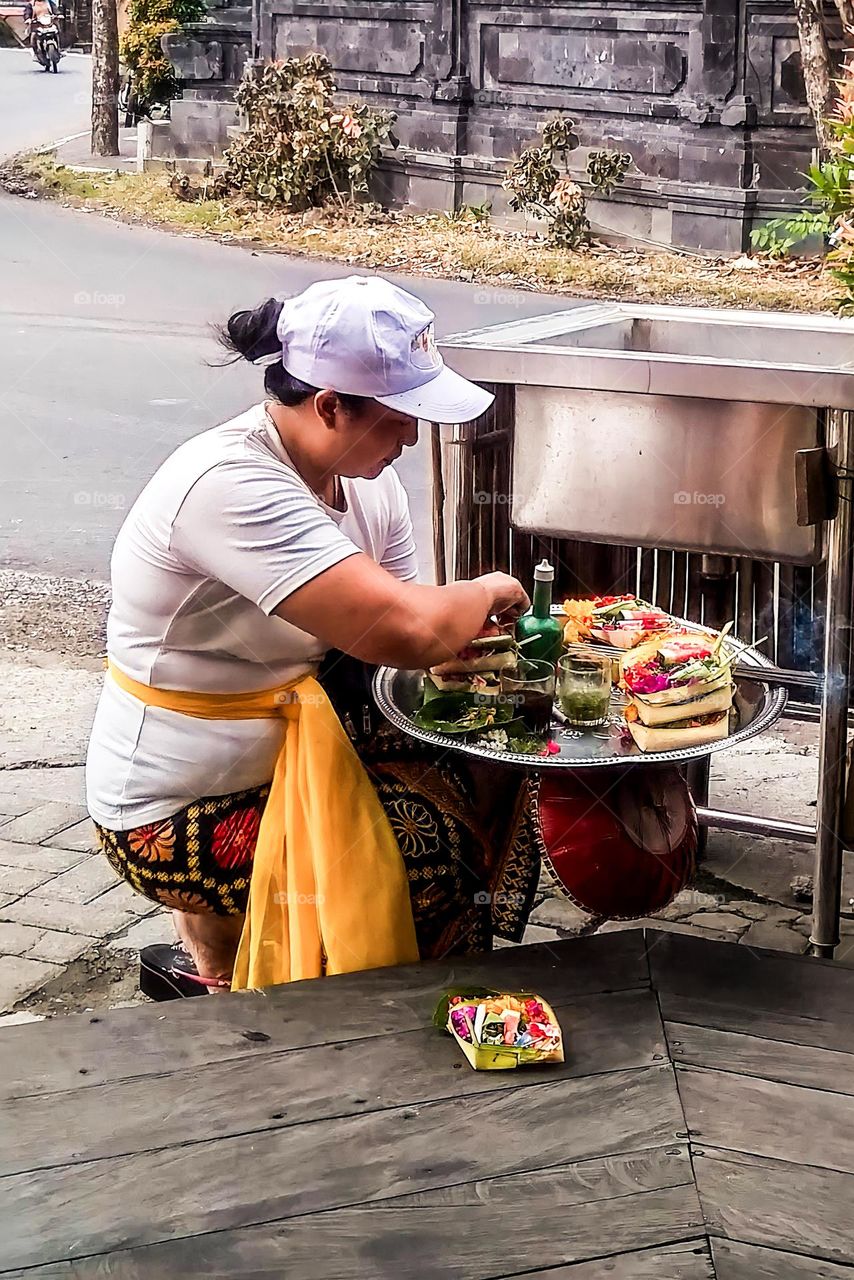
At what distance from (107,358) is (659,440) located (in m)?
6.88

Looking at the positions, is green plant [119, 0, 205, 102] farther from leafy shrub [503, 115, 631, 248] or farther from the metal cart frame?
the metal cart frame

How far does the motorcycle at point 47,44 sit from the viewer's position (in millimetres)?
27422

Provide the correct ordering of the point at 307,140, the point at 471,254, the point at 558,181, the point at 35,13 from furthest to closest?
the point at 35,13, the point at 307,140, the point at 558,181, the point at 471,254

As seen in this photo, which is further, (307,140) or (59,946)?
(307,140)

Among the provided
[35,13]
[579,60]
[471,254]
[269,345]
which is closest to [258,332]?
[269,345]

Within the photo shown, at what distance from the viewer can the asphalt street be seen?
6.75 meters

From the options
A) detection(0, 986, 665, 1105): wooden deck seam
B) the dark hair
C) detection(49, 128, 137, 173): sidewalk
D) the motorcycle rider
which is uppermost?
the motorcycle rider

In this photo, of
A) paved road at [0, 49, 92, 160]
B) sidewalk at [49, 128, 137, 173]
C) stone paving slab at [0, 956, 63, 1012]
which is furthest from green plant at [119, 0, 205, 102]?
stone paving slab at [0, 956, 63, 1012]

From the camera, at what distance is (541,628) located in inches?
103

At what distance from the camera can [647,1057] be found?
75.6 inches

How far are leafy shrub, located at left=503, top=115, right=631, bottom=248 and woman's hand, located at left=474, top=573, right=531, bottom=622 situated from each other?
11060mm

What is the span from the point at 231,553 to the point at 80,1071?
793 mm

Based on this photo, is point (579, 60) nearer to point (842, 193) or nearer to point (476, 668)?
point (842, 193)

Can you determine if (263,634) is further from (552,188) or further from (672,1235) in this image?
(552,188)
